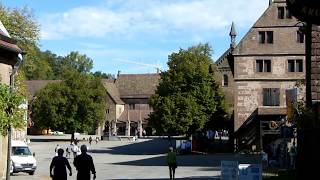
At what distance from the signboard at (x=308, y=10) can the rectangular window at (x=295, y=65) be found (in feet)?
151

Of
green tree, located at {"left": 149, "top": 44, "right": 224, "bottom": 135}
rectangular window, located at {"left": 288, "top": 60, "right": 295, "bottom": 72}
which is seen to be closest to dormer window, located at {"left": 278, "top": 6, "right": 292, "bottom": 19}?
rectangular window, located at {"left": 288, "top": 60, "right": 295, "bottom": 72}

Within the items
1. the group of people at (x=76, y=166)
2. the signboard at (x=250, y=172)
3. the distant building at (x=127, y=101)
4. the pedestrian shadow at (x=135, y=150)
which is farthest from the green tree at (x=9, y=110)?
the distant building at (x=127, y=101)

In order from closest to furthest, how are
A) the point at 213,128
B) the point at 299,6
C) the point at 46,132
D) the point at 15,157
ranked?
the point at 299,6
the point at 15,157
the point at 213,128
the point at 46,132

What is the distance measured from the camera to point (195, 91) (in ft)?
224

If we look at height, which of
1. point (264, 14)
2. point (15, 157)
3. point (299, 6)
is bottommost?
point (15, 157)

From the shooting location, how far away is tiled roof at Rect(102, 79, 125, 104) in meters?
137

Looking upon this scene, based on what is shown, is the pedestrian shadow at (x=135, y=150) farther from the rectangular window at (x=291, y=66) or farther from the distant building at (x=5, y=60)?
the distant building at (x=5, y=60)

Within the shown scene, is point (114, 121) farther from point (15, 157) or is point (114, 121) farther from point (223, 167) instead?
point (223, 167)

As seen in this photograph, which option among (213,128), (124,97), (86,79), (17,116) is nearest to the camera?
(17,116)

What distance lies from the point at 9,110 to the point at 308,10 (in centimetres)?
961

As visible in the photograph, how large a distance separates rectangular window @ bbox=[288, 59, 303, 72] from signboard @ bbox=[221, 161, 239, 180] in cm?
4173

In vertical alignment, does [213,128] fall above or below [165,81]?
below

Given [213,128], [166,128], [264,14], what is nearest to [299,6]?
[264,14]

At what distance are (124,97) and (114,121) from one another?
10.3 metres
